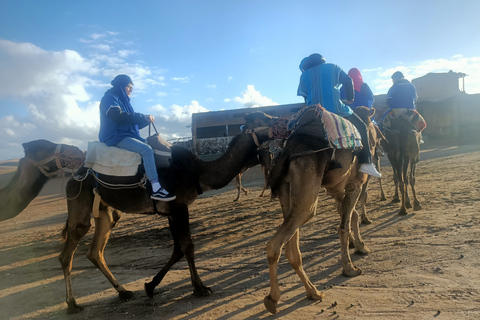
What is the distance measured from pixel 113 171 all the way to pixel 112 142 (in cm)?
42

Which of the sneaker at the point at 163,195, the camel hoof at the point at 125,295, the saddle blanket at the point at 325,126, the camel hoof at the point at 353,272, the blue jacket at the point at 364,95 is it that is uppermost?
the blue jacket at the point at 364,95

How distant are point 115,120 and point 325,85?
2.92 m

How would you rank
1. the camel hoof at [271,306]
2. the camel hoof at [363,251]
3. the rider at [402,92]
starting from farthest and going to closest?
the rider at [402,92]
the camel hoof at [363,251]
the camel hoof at [271,306]

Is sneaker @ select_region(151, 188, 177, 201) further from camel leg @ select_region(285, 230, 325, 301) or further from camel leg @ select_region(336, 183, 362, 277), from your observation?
camel leg @ select_region(336, 183, 362, 277)

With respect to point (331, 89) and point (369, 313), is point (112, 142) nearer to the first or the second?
point (331, 89)

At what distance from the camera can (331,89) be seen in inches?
166

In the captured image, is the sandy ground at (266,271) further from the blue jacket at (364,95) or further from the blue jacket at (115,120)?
the blue jacket at (364,95)

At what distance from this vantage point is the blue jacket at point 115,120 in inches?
173

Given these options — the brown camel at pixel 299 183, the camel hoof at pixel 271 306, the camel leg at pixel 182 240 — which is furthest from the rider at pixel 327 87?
the camel leg at pixel 182 240

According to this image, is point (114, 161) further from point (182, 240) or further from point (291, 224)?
point (291, 224)

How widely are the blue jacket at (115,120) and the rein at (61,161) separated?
0.54 metres

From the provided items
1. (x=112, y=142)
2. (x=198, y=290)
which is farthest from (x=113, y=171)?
(x=198, y=290)

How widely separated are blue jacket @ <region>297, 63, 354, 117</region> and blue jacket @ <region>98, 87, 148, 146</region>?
7.71ft

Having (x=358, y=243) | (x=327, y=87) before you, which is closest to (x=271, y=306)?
(x=358, y=243)
